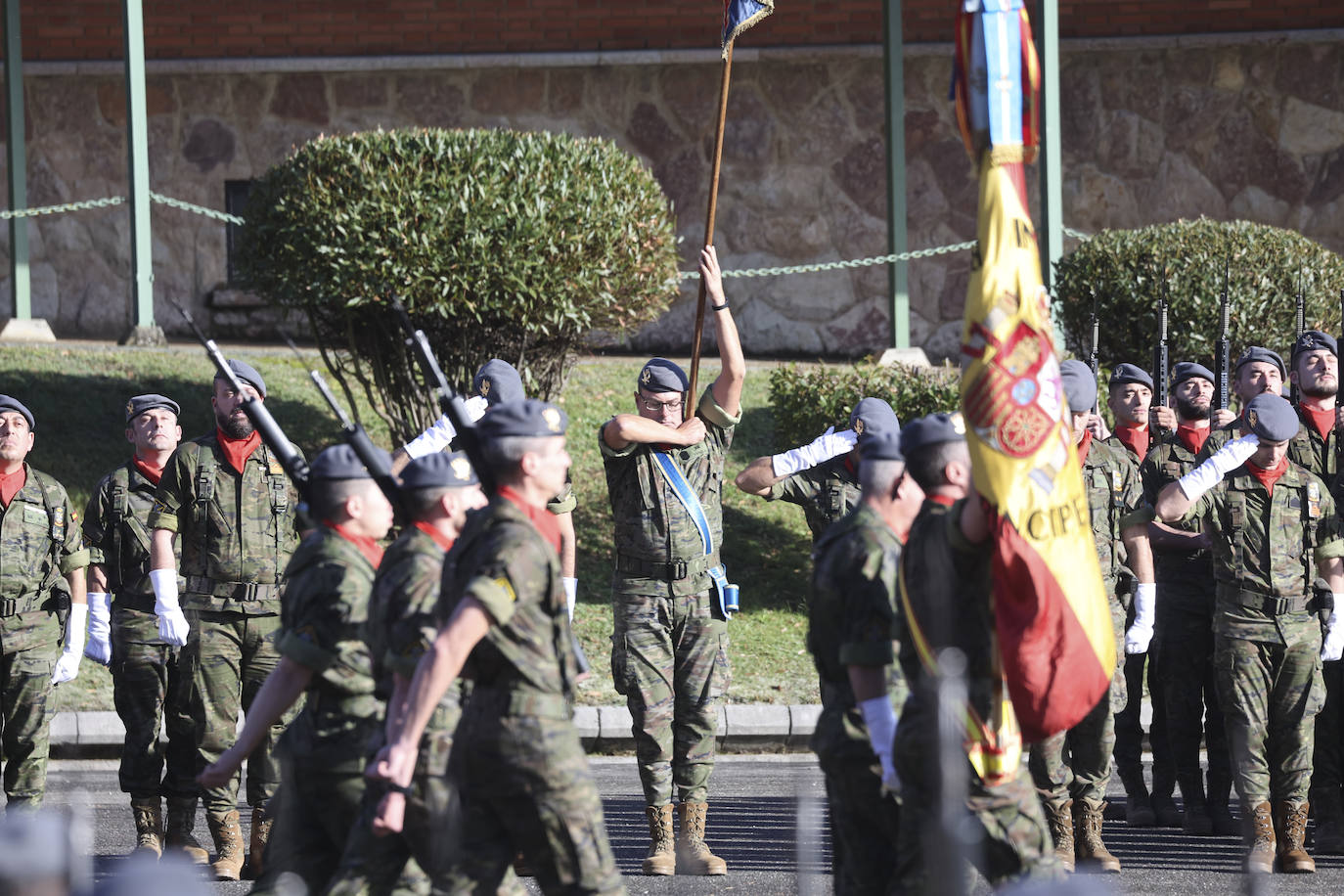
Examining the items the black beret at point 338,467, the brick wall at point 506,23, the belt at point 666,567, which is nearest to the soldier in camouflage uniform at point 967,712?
the black beret at point 338,467

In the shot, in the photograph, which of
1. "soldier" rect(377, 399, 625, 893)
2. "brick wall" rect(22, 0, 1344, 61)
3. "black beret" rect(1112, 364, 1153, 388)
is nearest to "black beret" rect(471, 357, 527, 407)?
"soldier" rect(377, 399, 625, 893)

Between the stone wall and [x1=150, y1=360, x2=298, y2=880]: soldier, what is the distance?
8.89 metres

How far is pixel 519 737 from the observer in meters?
5.20

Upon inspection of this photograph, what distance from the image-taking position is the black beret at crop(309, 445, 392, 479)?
20.0ft

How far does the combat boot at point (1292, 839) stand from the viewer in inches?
313

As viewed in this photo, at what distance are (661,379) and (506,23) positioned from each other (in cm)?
972

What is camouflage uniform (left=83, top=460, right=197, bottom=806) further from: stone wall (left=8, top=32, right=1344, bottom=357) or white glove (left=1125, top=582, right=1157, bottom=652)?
stone wall (left=8, top=32, right=1344, bottom=357)

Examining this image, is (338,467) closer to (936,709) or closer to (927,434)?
(927,434)

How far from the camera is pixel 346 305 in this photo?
1173 centimetres

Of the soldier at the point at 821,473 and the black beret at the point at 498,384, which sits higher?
the black beret at the point at 498,384

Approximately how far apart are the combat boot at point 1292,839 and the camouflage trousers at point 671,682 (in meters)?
2.47

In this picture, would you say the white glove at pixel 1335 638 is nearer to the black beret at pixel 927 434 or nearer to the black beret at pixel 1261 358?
the black beret at pixel 1261 358

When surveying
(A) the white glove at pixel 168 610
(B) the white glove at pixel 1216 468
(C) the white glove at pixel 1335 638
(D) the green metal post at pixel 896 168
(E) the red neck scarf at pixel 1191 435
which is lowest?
(C) the white glove at pixel 1335 638

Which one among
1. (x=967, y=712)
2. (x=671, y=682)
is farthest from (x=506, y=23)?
(x=967, y=712)
